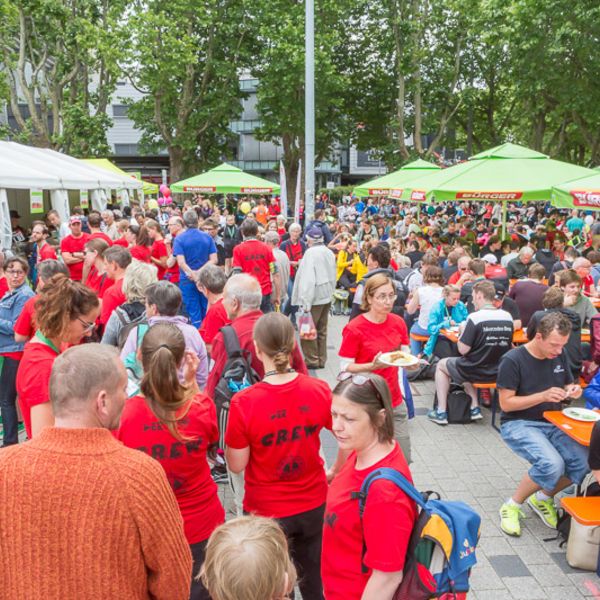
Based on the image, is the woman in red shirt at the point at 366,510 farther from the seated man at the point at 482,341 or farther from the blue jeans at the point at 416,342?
the blue jeans at the point at 416,342

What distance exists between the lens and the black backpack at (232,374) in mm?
3551

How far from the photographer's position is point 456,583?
7.75 feet

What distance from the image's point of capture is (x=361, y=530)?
7.93ft

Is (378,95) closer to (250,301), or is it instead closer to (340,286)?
(340,286)

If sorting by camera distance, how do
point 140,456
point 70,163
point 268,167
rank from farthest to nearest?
point 268,167
point 70,163
point 140,456

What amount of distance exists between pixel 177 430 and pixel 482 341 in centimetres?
462

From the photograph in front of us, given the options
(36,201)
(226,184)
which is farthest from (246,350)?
(226,184)

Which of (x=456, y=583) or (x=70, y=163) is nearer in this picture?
(x=456, y=583)

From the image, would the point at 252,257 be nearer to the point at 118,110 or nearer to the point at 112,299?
the point at 112,299

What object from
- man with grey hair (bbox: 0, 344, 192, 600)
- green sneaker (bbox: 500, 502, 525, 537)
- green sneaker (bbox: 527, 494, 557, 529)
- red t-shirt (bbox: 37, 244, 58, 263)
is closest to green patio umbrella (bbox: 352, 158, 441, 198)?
red t-shirt (bbox: 37, 244, 58, 263)

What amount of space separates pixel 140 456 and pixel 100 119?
28830 millimetres

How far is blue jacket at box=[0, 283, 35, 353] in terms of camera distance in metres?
5.59

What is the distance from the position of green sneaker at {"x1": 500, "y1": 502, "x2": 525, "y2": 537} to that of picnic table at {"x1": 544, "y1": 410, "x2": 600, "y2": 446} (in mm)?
750

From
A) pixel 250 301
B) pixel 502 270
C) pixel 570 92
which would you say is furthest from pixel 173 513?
pixel 570 92
